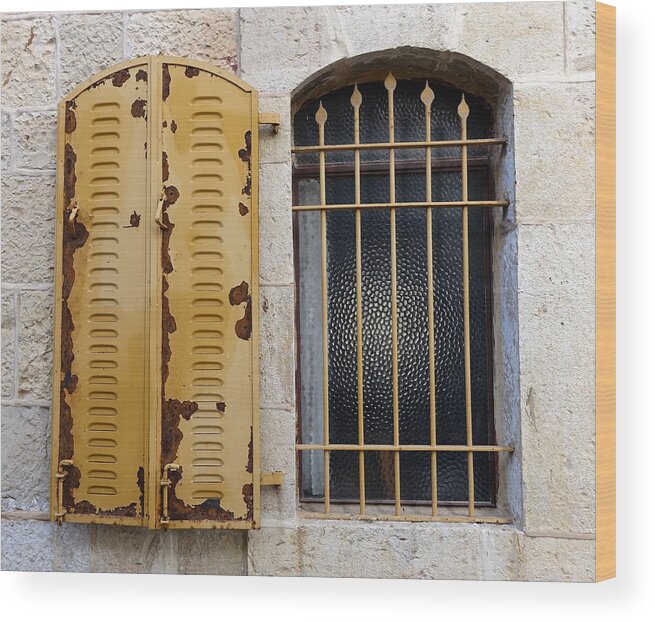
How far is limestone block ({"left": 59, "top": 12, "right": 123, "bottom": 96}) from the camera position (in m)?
2.40

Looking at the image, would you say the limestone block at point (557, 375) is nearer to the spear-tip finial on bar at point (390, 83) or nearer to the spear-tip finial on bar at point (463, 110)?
the spear-tip finial on bar at point (463, 110)

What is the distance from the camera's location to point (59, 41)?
2424 mm

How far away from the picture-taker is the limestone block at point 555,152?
225 cm

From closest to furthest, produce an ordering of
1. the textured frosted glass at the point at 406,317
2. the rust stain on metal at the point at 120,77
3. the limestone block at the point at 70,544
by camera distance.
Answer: the rust stain on metal at the point at 120,77, the limestone block at the point at 70,544, the textured frosted glass at the point at 406,317

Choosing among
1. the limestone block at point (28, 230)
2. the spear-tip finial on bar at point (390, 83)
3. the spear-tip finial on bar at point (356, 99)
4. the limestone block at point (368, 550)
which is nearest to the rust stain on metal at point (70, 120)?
the limestone block at point (28, 230)

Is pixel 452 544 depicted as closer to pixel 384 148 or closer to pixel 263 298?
pixel 263 298

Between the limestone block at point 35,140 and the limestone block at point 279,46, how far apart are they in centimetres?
92

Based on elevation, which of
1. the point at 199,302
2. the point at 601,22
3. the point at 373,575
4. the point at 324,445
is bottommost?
the point at 373,575

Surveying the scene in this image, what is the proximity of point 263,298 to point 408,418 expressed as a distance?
0.87 meters

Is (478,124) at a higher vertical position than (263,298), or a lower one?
higher

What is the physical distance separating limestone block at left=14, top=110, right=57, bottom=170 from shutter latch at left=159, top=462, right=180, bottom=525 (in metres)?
1.44

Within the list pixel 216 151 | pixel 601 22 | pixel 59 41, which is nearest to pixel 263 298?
pixel 216 151

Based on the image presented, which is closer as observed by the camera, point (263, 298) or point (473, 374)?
point (263, 298)

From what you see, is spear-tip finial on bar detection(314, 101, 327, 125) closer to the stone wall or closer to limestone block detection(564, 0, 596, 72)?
the stone wall
